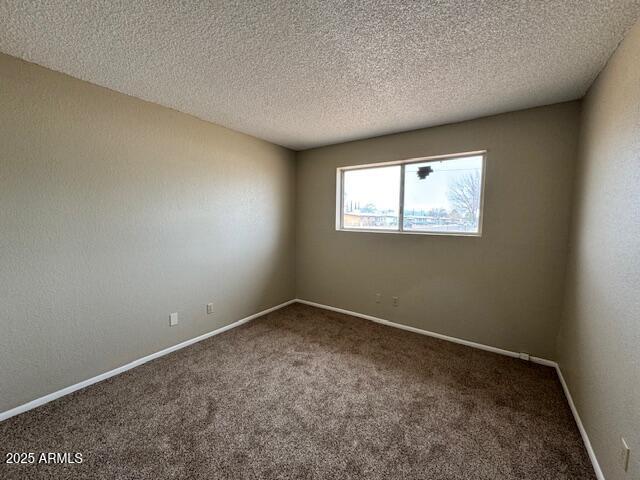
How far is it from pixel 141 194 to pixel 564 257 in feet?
12.7

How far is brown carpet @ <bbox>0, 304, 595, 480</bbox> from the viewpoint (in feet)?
4.58

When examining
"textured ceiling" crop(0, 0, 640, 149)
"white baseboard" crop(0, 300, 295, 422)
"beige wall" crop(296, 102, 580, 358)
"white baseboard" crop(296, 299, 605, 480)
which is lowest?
"white baseboard" crop(0, 300, 295, 422)

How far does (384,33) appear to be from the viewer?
1457mm

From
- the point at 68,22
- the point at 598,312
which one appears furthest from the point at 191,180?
the point at 598,312

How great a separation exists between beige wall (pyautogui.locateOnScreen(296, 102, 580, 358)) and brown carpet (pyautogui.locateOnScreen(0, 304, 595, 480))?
44 centimetres

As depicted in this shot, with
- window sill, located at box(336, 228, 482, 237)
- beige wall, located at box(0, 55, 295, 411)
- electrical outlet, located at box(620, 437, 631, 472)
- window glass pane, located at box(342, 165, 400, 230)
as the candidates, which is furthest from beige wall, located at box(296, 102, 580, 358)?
beige wall, located at box(0, 55, 295, 411)

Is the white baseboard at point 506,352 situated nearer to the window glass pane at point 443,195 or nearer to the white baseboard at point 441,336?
the white baseboard at point 441,336

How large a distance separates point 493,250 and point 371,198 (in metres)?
1.57

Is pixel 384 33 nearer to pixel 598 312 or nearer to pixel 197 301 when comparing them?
pixel 598 312

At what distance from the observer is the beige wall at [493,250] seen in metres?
2.34

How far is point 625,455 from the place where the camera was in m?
1.14

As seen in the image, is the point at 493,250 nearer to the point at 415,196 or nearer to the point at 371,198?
the point at 415,196

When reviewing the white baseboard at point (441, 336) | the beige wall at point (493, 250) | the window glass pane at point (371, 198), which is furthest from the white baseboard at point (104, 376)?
the window glass pane at point (371, 198)

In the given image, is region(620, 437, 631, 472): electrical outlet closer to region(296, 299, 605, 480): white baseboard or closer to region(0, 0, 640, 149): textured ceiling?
region(296, 299, 605, 480): white baseboard
